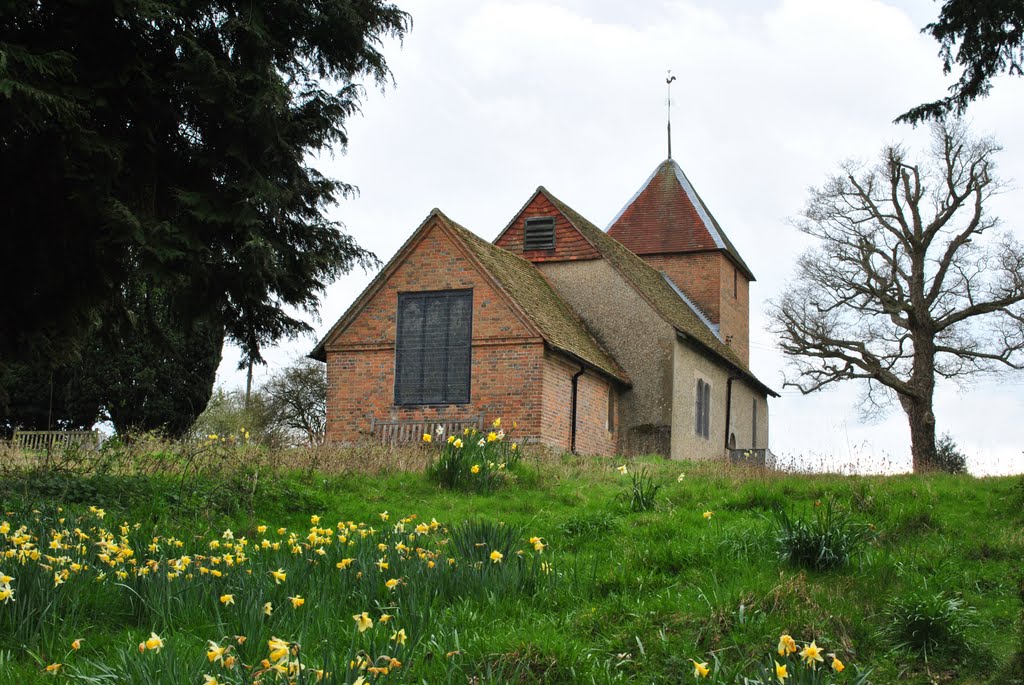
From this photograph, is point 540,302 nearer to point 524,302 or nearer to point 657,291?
point 524,302

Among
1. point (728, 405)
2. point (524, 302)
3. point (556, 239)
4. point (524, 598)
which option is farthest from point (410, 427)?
point (524, 598)

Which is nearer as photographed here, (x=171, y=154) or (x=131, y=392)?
(x=171, y=154)

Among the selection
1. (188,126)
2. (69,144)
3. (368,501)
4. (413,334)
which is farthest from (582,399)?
(69,144)

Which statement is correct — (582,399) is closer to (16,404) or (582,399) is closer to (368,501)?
(368,501)

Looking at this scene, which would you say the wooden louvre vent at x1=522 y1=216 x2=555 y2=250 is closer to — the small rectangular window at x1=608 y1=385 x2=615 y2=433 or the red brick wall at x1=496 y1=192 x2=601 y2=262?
the red brick wall at x1=496 y1=192 x2=601 y2=262

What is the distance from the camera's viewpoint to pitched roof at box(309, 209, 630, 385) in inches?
1035

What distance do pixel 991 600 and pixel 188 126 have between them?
10.1m

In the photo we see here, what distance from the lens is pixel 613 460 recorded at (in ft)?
64.8

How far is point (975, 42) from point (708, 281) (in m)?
27.2

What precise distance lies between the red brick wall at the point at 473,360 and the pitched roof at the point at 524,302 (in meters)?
0.19

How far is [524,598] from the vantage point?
25.6 ft

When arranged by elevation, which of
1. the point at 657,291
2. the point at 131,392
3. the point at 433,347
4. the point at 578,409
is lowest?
the point at 578,409

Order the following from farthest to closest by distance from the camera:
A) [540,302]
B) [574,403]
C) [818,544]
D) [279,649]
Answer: [540,302] → [574,403] → [818,544] → [279,649]

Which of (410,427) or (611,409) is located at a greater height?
(611,409)
